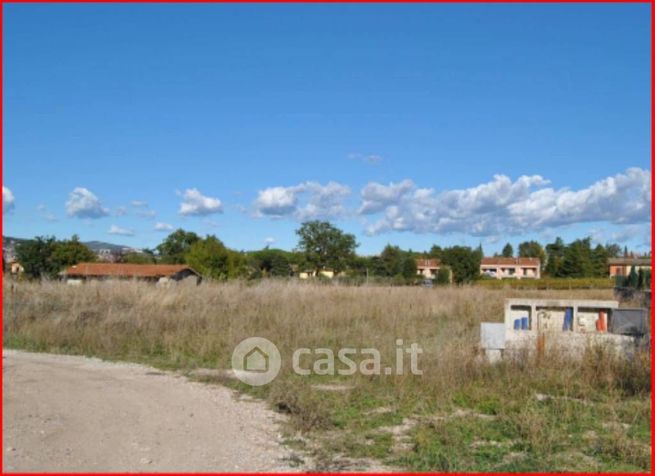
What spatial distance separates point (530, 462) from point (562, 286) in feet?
136

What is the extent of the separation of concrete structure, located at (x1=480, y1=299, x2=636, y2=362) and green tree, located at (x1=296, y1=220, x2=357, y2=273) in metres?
56.2

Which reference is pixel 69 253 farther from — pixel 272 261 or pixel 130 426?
pixel 130 426

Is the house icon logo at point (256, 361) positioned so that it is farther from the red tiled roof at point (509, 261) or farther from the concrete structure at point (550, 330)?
the red tiled roof at point (509, 261)

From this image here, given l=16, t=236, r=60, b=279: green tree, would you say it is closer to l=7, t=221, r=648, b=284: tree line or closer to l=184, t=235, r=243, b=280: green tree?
l=7, t=221, r=648, b=284: tree line

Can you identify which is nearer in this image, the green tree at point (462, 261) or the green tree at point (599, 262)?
the green tree at point (462, 261)

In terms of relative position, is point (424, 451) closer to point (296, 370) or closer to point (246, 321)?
point (296, 370)

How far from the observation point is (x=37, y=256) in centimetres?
4819

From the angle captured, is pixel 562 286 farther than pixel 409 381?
Yes

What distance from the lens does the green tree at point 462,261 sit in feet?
205

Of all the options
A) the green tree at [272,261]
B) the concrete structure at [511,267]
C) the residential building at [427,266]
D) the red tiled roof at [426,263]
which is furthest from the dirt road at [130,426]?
the concrete structure at [511,267]

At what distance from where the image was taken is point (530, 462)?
5422 millimetres

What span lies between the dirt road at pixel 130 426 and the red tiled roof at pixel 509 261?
82.6 meters

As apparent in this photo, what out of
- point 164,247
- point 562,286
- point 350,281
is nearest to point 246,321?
point 350,281

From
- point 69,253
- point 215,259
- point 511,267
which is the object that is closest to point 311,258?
point 215,259
